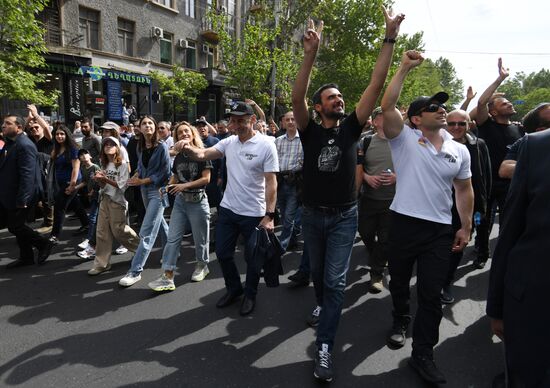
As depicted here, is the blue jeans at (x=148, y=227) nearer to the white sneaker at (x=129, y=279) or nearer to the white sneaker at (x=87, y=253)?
the white sneaker at (x=129, y=279)

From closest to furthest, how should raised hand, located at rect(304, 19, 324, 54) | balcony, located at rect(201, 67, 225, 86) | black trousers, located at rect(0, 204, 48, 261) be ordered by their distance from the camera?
raised hand, located at rect(304, 19, 324, 54)
black trousers, located at rect(0, 204, 48, 261)
balcony, located at rect(201, 67, 225, 86)

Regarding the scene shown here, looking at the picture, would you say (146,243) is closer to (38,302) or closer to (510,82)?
(38,302)

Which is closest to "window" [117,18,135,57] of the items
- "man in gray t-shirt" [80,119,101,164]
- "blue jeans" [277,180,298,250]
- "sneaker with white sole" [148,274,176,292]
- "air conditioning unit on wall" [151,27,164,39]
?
"air conditioning unit on wall" [151,27,164,39]

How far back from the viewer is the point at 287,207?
18.9 ft

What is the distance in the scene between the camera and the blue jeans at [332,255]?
2879mm

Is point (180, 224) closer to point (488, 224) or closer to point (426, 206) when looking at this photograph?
point (426, 206)

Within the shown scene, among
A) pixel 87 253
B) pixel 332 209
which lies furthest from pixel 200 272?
pixel 332 209

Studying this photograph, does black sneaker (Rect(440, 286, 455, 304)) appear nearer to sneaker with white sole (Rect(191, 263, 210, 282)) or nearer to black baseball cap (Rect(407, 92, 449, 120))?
black baseball cap (Rect(407, 92, 449, 120))

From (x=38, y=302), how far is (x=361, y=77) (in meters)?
26.1

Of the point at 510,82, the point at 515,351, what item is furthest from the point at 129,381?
the point at 510,82

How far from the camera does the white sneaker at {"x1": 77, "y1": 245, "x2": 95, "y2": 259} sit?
5.33m

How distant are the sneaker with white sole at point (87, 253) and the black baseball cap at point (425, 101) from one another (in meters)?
4.58

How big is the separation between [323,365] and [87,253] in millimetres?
3989

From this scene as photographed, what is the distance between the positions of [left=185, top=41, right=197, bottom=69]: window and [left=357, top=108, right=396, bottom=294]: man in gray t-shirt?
21.9m
